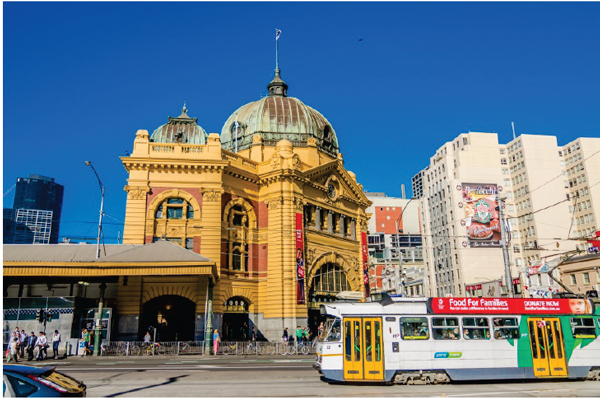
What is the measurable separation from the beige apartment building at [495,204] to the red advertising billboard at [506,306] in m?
68.7

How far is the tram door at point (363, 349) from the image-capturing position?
16891mm

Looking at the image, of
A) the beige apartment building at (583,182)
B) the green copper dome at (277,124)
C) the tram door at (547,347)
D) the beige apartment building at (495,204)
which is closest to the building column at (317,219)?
the green copper dome at (277,124)

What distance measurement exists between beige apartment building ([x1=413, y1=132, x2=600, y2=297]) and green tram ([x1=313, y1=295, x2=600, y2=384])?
2721 inches

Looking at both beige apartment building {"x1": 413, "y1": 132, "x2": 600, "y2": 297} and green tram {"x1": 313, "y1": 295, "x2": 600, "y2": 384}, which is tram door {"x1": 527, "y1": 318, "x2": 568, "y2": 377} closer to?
green tram {"x1": 313, "y1": 295, "x2": 600, "y2": 384}

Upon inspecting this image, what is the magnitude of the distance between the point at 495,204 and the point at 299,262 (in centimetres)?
6097

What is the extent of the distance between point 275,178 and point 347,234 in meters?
12.8

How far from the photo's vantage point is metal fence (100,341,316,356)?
31094 millimetres

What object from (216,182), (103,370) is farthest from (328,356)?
(216,182)

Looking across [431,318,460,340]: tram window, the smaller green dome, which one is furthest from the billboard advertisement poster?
[431,318,460,340]: tram window

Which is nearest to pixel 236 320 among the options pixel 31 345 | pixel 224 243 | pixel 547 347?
pixel 224 243

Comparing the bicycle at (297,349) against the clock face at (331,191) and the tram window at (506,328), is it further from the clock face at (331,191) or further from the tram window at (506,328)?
the clock face at (331,191)

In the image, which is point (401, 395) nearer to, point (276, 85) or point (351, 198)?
point (351, 198)

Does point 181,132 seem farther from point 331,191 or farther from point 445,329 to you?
point 445,329

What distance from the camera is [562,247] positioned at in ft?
304
